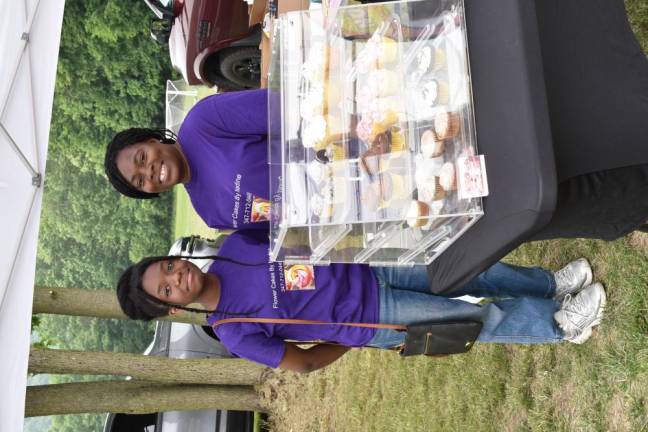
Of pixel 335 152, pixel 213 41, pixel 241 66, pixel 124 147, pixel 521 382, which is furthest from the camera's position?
pixel 241 66

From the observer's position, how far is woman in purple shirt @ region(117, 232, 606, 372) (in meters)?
2.48

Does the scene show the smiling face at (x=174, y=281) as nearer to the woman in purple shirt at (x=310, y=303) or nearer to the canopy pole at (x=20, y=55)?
the woman in purple shirt at (x=310, y=303)

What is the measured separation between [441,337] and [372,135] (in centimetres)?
115

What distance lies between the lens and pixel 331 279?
249 cm

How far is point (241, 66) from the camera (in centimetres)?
592

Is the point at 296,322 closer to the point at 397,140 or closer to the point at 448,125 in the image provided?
the point at 397,140

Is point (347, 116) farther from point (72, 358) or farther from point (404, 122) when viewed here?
point (72, 358)

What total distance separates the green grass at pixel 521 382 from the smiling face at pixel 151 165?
221 cm

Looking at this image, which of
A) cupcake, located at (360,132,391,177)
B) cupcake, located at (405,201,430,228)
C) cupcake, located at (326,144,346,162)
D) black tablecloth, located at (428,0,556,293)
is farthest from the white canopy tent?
black tablecloth, located at (428,0,556,293)

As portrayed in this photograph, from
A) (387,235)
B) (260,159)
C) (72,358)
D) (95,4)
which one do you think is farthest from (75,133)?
(387,235)

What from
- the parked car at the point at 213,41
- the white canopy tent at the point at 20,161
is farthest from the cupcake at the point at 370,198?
the parked car at the point at 213,41

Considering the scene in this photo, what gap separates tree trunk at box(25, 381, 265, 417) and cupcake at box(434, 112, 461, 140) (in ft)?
13.0

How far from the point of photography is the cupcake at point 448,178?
5.48 ft

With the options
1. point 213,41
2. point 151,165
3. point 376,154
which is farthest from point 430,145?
point 213,41
